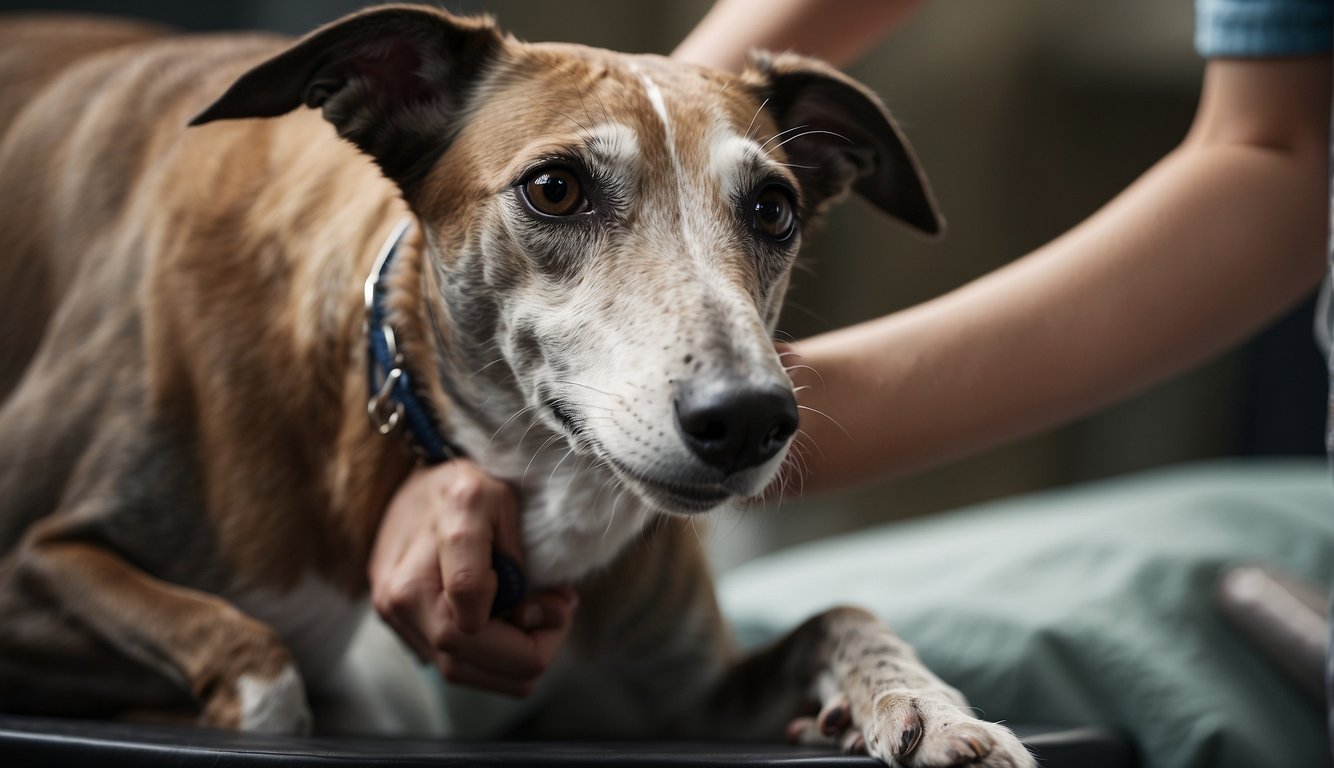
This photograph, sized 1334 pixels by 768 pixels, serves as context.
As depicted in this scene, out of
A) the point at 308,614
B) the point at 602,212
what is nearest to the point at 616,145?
the point at 602,212

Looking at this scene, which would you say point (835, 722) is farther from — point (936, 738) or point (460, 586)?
point (460, 586)

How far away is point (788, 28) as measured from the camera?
1541mm

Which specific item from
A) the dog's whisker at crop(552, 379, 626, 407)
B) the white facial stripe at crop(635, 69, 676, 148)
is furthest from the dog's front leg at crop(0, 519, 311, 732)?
the white facial stripe at crop(635, 69, 676, 148)

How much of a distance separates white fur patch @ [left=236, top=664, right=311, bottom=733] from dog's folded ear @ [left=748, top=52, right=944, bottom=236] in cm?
75

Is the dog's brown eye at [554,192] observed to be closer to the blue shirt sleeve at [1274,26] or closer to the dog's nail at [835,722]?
the dog's nail at [835,722]

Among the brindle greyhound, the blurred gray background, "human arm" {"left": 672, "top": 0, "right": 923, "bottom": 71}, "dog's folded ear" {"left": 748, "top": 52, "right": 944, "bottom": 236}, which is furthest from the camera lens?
the blurred gray background

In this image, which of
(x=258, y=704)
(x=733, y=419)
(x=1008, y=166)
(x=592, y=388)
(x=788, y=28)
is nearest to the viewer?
(x=733, y=419)

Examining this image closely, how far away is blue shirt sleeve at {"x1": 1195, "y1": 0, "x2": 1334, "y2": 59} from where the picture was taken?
124 centimetres

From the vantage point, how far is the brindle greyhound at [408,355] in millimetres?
1073

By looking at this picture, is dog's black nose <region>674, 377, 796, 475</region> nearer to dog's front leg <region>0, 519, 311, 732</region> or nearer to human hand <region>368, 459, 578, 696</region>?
human hand <region>368, 459, 578, 696</region>

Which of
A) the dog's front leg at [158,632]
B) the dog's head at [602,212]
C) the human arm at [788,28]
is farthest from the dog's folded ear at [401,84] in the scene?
the dog's front leg at [158,632]

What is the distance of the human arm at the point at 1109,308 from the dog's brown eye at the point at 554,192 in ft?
0.90

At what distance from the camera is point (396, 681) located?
5.19 feet

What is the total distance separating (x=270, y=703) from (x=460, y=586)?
0.27 metres
